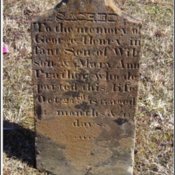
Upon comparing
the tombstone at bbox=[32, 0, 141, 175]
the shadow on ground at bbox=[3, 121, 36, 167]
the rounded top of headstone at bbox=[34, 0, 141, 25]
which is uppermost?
the rounded top of headstone at bbox=[34, 0, 141, 25]

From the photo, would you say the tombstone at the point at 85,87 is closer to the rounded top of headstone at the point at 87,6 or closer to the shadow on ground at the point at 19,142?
the rounded top of headstone at the point at 87,6

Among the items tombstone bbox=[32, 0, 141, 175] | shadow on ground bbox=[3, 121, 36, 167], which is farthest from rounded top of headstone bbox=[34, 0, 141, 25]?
shadow on ground bbox=[3, 121, 36, 167]

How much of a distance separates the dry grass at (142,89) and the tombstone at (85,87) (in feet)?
0.88

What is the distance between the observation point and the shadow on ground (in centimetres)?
420

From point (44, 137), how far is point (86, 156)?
1.01ft

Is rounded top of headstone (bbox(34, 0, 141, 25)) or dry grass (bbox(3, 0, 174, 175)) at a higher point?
rounded top of headstone (bbox(34, 0, 141, 25))

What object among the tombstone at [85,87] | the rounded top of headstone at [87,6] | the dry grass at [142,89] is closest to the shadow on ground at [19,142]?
the dry grass at [142,89]

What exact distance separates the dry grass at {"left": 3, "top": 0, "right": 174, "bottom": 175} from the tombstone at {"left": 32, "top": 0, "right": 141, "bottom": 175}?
27 cm

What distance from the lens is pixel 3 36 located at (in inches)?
247

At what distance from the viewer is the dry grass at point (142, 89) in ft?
13.9

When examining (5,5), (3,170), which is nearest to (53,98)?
(3,170)

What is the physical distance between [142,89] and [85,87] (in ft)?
5.42

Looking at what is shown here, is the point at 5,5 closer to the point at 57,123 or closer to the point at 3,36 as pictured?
the point at 3,36

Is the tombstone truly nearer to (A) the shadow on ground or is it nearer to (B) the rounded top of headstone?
(B) the rounded top of headstone
